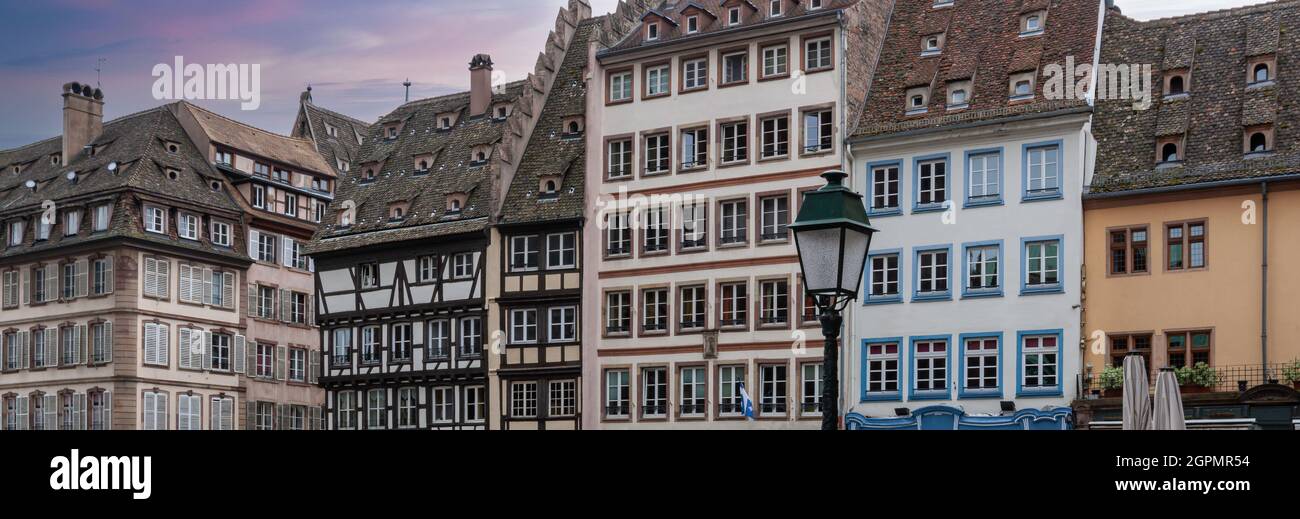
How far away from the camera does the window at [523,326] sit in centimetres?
5188

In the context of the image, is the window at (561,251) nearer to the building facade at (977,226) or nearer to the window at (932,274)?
the building facade at (977,226)

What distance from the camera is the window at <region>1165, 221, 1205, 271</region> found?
136 ft

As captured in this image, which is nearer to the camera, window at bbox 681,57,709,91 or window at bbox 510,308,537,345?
window at bbox 681,57,709,91

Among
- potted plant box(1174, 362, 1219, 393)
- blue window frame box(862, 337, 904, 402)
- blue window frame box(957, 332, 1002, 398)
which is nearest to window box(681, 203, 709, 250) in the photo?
blue window frame box(862, 337, 904, 402)

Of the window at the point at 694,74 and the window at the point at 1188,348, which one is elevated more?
the window at the point at 694,74

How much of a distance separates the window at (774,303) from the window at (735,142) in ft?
12.2

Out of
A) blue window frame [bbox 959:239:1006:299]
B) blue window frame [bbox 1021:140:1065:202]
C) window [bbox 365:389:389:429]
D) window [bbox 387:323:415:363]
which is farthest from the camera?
window [bbox 365:389:389:429]

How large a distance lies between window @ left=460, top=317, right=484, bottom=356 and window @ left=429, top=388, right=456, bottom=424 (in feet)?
4.59

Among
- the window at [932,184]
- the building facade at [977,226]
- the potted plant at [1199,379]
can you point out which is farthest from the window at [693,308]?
the potted plant at [1199,379]

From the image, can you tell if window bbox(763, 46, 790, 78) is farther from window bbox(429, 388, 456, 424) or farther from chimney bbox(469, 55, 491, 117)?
window bbox(429, 388, 456, 424)

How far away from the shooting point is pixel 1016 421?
140 ft
